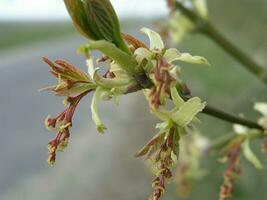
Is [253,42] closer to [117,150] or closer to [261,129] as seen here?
[117,150]

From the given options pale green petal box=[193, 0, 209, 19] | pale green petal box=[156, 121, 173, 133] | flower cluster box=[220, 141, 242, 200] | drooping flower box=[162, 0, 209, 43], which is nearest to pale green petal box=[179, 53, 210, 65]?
pale green petal box=[156, 121, 173, 133]

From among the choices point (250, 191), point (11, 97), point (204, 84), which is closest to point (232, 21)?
point (204, 84)

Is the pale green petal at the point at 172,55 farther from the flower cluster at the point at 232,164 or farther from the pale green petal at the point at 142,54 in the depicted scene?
the flower cluster at the point at 232,164

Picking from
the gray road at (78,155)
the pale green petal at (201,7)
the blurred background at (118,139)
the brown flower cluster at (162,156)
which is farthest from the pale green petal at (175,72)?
the gray road at (78,155)

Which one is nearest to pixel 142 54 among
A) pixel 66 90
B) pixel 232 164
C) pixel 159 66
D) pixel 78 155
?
pixel 159 66

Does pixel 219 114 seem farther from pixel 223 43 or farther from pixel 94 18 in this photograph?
pixel 223 43
